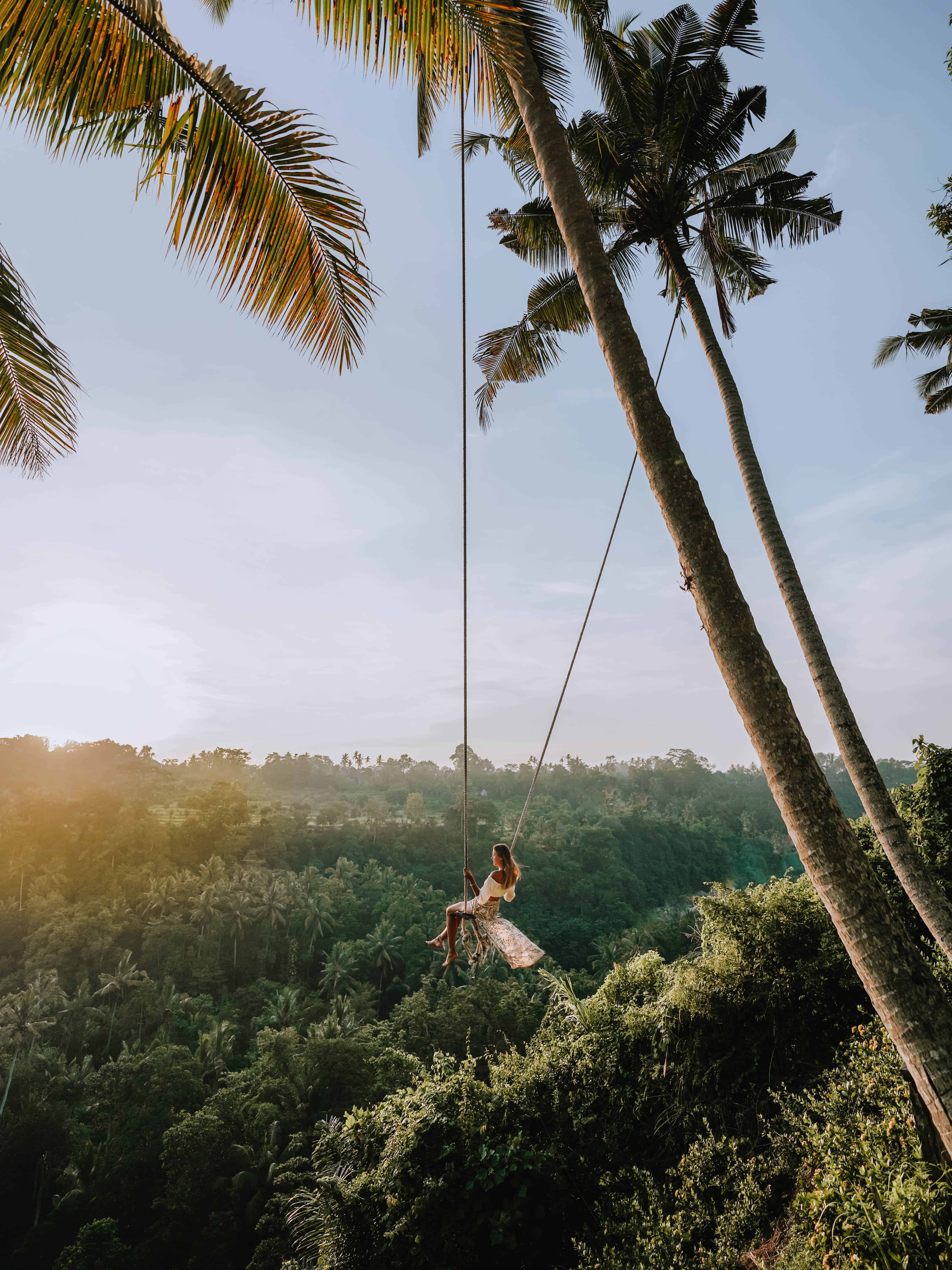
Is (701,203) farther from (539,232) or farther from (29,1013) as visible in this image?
(29,1013)

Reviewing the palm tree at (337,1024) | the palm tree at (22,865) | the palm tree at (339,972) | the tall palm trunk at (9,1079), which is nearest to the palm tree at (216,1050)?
the palm tree at (337,1024)

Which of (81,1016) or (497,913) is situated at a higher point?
(497,913)

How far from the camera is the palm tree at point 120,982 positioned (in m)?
28.0

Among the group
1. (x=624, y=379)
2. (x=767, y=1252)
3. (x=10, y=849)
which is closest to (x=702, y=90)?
(x=624, y=379)

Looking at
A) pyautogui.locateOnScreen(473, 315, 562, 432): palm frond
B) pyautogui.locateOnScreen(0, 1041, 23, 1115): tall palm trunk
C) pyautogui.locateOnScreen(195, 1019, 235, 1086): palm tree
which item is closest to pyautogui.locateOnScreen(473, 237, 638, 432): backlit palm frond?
pyautogui.locateOnScreen(473, 315, 562, 432): palm frond

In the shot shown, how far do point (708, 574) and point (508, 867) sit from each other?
3.75 m

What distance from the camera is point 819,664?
15.2 ft

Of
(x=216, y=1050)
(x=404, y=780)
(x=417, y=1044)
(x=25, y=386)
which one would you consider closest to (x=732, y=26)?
(x=25, y=386)

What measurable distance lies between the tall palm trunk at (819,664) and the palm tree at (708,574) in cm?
238

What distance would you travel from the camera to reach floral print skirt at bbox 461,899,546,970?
201 inches

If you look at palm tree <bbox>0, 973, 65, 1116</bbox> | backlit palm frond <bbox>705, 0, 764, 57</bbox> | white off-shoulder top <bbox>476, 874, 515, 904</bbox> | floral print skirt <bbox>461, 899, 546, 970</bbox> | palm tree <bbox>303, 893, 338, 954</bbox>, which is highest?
backlit palm frond <bbox>705, 0, 764, 57</bbox>

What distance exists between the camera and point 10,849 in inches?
1404

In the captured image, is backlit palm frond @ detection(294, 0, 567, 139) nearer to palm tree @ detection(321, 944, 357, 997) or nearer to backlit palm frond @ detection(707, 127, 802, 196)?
backlit palm frond @ detection(707, 127, 802, 196)

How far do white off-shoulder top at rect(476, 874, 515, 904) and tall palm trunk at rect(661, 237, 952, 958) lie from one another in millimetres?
2888
